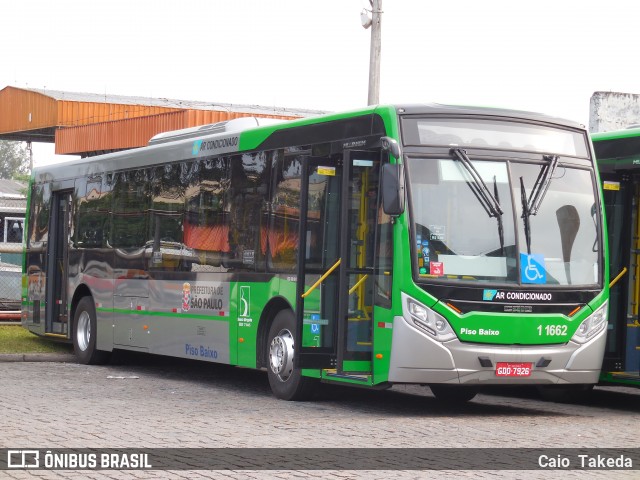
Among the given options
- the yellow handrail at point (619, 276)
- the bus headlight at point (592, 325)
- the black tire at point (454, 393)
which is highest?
the yellow handrail at point (619, 276)

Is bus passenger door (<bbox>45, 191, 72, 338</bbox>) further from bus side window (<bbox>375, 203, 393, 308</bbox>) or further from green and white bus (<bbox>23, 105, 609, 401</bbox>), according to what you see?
bus side window (<bbox>375, 203, 393, 308</bbox>)

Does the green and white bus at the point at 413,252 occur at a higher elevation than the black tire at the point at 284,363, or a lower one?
higher

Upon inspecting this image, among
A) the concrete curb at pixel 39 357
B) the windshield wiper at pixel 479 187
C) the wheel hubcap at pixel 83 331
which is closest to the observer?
the windshield wiper at pixel 479 187

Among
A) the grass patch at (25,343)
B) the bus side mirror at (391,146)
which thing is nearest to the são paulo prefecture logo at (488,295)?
the bus side mirror at (391,146)

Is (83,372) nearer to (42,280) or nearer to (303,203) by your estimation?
(42,280)

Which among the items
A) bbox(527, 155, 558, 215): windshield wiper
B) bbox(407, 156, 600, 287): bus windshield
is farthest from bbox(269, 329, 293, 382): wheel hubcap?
bbox(527, 155, 558, 215): windshield wiper

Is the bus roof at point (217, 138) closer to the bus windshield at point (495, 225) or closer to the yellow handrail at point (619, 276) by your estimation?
the bus windshield at point (495, 225)

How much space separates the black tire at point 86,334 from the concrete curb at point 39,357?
15 centimetres

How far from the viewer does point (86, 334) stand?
2075 centimetres

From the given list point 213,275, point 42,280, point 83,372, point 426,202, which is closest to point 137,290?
point 83,372

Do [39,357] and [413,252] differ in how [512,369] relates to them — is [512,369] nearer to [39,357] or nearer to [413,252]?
[413,252]

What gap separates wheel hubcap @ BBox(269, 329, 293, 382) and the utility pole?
9463 mm

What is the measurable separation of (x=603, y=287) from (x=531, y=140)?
173 cm

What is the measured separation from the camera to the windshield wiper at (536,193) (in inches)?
524
